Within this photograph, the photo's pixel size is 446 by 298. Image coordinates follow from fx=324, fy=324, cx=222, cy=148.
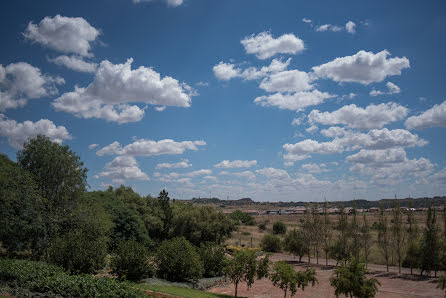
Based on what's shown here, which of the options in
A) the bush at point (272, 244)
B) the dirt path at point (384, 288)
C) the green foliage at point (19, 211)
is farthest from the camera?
the bush at point (272, 244)

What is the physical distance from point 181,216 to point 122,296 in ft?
105

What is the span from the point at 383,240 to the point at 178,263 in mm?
22698

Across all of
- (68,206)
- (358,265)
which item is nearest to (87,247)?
(68,206)

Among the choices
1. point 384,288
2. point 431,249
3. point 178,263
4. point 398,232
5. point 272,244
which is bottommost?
point 272,244

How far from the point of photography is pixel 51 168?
27.6m

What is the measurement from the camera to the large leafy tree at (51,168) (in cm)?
2730

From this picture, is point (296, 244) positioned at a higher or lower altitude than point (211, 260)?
lower

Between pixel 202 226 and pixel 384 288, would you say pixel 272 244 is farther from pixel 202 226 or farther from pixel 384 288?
pixel 384 288

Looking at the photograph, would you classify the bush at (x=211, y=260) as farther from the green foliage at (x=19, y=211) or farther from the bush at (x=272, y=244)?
the bush at (x=272, y=244)

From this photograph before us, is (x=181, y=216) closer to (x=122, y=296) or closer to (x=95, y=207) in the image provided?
(x=95, y=207)

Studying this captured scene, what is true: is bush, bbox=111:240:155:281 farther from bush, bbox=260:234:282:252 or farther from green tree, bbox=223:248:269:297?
bush, bbox=260:234:282:252

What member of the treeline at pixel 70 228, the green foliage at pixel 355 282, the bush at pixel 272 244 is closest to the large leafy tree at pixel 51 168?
the treeline at pixel 70 228

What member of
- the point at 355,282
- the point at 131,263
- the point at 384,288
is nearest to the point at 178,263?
the point at 131,263

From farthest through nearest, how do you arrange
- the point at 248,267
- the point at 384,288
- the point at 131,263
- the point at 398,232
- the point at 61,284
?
the point at 398,232, the point at 384,288, the point at 131,263, the point at 248,267, the point at 61,284
